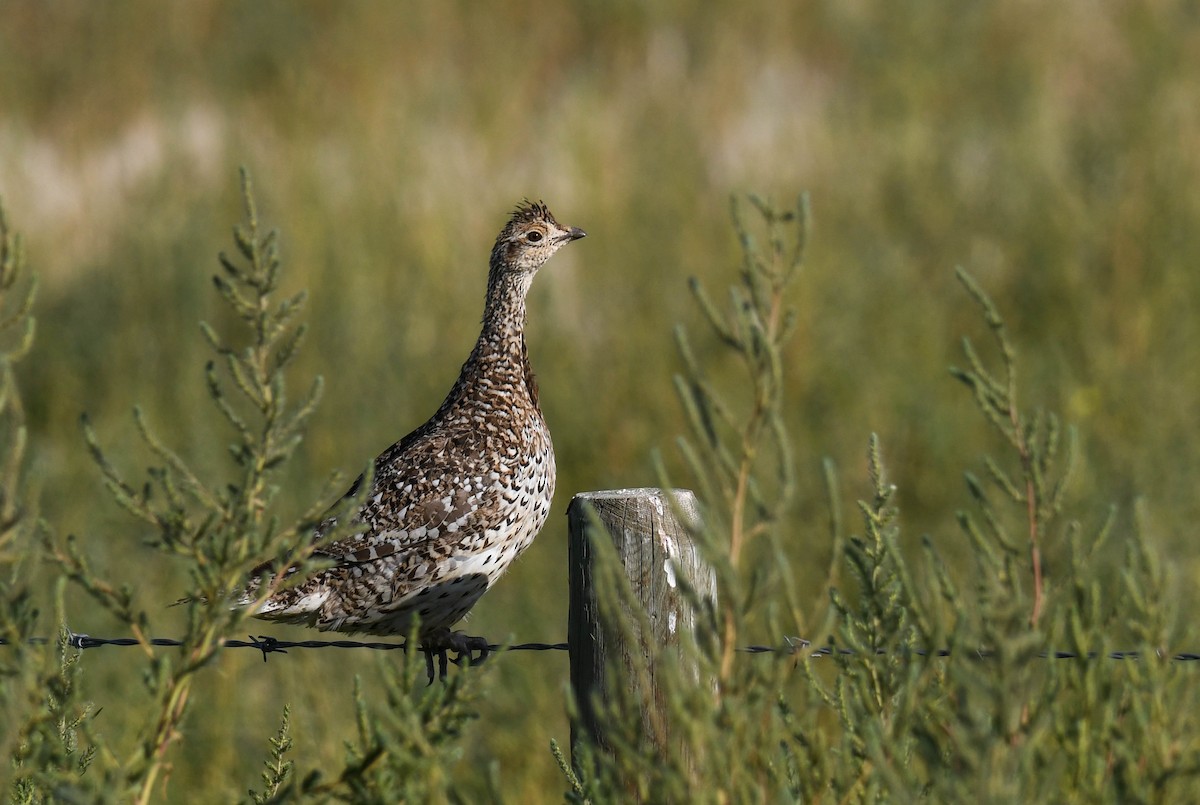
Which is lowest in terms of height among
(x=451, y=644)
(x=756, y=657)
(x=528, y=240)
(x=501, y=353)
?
(x=451, y=644)

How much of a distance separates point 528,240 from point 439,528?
3.86 ft

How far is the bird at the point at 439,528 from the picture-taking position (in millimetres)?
4207

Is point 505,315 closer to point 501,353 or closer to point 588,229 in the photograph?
point 501,353

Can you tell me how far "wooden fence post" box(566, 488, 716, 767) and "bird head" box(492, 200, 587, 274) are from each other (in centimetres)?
193

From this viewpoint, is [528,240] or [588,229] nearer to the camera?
[528,240]

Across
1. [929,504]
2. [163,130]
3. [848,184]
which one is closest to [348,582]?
[929,504]

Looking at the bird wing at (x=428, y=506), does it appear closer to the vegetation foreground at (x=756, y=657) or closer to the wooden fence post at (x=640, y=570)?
the wooden fence post at (x=640, y=570)

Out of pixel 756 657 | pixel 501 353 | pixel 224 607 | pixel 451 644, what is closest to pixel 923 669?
pixel 756 657

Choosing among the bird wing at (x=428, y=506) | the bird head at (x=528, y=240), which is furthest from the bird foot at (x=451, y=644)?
the bird head at (x=528, y=240)

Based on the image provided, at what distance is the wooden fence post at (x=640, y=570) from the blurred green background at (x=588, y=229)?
256cm

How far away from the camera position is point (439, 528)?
166 inches

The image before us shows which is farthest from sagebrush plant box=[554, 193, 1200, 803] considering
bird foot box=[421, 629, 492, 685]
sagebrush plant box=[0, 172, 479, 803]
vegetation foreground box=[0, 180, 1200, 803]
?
bird foot box=[421, 629, 492, 685]

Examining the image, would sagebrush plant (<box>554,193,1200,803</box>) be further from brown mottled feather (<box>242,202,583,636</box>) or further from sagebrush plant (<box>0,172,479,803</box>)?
brown mottled feather (<box>242,202,583,636</box>)

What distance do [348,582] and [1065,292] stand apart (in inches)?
248
